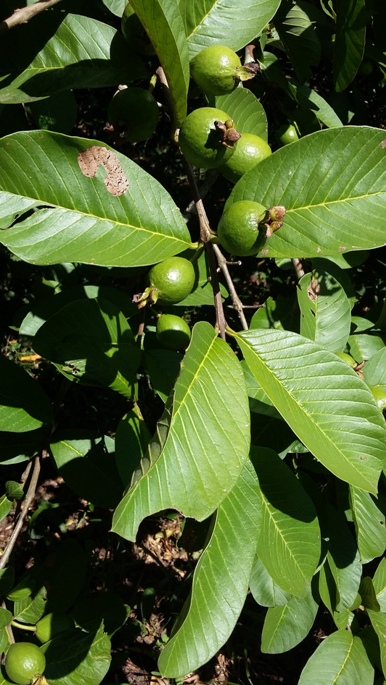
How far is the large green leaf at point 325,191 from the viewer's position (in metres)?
1.02

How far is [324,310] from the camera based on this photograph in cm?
149

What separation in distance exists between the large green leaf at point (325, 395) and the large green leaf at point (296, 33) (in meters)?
0.96

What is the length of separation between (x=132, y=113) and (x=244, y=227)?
33 cm

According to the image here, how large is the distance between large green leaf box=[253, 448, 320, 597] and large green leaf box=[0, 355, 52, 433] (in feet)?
2.15

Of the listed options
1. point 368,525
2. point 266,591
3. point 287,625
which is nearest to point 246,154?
point 368,525

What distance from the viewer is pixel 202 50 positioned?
1.11 meters

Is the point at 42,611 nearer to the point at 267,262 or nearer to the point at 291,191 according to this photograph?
the point at 291,191

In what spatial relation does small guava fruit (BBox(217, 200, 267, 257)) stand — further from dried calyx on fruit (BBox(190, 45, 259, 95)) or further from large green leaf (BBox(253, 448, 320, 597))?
large green leaf (BBox(253, 448, 320, 597))

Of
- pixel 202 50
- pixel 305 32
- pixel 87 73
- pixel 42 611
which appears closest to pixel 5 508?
pixel 42 611

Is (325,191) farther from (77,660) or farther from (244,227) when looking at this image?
(77,660)

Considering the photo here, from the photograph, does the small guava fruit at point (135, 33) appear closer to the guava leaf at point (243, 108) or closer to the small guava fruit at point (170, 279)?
the guava leaf at point (243, 108)

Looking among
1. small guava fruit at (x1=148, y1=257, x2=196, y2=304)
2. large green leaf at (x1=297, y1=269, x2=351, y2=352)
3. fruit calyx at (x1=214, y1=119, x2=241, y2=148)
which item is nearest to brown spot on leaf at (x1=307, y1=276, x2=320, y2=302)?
large green leaf at (x1=297, y1=269, x2=351, y2=352)

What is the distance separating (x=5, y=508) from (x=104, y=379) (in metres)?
0.58

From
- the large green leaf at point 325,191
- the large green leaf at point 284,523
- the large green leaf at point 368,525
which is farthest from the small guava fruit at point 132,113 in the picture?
the large green leaf at point 368,525
